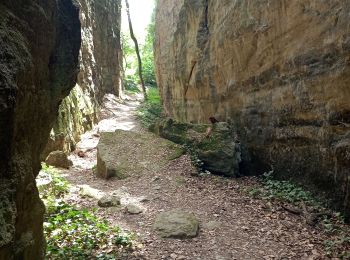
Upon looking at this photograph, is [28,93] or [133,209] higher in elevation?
[28,93]

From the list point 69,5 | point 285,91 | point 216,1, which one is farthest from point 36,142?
point 216,1

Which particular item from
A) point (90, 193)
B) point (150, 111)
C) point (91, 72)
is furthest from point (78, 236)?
point (150, 111)

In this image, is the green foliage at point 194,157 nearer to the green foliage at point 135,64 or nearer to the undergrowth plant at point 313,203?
the undergrowth plant at point 313,203

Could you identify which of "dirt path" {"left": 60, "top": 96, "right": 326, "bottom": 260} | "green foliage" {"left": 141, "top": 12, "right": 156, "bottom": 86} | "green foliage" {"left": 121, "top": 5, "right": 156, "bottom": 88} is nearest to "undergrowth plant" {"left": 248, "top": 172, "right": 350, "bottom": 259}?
"dirt path" {"left": 60, "top": 96, "right": 326, "bottom": 260}

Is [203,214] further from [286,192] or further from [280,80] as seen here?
[280,80]

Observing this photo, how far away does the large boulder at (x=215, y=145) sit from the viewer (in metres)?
10.5

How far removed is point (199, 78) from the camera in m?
14.8

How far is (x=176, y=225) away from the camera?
6480 mm

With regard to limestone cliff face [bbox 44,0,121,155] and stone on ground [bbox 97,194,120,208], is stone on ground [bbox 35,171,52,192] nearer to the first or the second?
limestone cliff face [bbox 44,0,121,155]

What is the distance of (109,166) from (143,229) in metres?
3.96

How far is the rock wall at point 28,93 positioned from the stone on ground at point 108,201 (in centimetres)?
357

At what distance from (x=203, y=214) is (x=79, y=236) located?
2.90 m

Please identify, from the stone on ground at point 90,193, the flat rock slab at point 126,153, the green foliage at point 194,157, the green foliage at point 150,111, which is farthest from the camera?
the green foliage at point 150,111

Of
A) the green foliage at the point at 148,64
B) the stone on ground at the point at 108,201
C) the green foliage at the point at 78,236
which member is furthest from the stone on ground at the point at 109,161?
the green foliage at the point at 148,64
